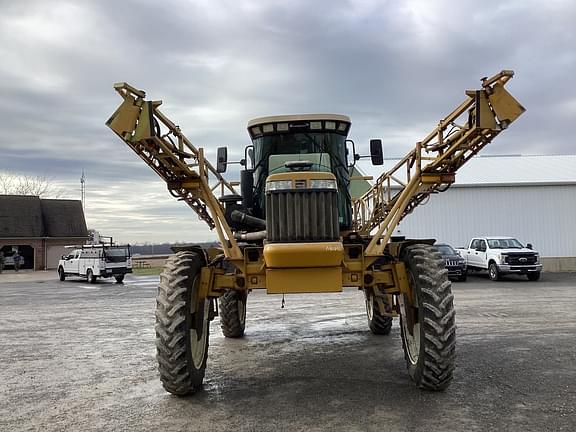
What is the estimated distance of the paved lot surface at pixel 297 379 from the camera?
5.00 metres

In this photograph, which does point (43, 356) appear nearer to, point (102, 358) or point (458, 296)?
point (102, 358)

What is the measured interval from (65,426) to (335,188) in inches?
141

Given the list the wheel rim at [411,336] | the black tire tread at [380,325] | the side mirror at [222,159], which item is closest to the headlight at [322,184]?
the wheel rim at [411,336]

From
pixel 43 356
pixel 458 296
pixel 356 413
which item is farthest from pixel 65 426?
pixel 458 296

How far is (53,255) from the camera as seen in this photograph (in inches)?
1775

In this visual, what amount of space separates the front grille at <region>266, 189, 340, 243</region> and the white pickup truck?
1751 cm

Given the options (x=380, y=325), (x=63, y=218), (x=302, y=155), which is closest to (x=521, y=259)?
(x=380, y=325)

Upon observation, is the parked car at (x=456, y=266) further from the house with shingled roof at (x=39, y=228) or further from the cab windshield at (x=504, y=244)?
the house with shingled roof at (x=39, y=228)

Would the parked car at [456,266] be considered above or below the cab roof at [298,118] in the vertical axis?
below

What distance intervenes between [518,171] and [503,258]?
10.5 m

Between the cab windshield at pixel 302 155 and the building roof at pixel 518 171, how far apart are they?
2010 cm

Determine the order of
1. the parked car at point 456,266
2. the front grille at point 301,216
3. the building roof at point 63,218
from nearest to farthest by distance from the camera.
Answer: the front grille at point 301,216 < the parked car at point 456,266 < the building roof at point 63,218

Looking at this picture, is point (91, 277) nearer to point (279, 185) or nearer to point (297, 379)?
point (297, 379)

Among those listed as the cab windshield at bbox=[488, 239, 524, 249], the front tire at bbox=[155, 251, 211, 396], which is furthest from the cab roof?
the cab windshield at bbox=[488, 239, 524, 249]
